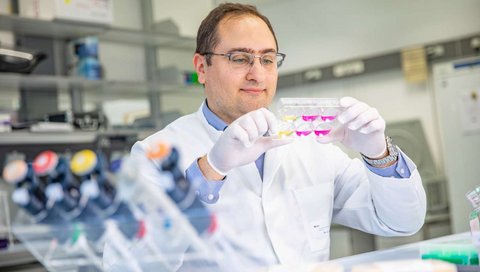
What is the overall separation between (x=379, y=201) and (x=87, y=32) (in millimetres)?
2944

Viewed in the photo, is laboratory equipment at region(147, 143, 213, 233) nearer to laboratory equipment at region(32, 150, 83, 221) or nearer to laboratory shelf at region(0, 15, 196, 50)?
laboratory equipment at region(32, 150, 83, 221)

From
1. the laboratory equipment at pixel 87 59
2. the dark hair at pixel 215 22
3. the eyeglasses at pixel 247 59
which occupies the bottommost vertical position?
the eyeglasses at pixel 247 59

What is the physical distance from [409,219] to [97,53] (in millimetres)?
2911

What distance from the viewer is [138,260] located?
89 cm

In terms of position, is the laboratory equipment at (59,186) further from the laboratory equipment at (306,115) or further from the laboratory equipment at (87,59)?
the laboratory equipment at (87,59)

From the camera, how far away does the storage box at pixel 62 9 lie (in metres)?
3.67

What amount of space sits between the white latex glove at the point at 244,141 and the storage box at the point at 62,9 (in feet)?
9.06

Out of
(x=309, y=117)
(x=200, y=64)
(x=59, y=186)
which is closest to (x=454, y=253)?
(x=309, y=117)

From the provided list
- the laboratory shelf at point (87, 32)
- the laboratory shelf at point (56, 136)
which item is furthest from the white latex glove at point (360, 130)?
the laboratory shelf at point (87, 32)

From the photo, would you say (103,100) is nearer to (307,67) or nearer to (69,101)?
(69,101)

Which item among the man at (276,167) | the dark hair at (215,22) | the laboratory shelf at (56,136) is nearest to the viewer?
the man at (276,167)

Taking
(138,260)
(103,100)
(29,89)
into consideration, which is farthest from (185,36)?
(138,260)

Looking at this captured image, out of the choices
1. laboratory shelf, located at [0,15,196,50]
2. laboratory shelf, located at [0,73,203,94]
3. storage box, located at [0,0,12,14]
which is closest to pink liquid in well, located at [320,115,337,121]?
laboratory shelf, located at [0,73,203,94]

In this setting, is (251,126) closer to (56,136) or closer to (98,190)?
(98,190)
